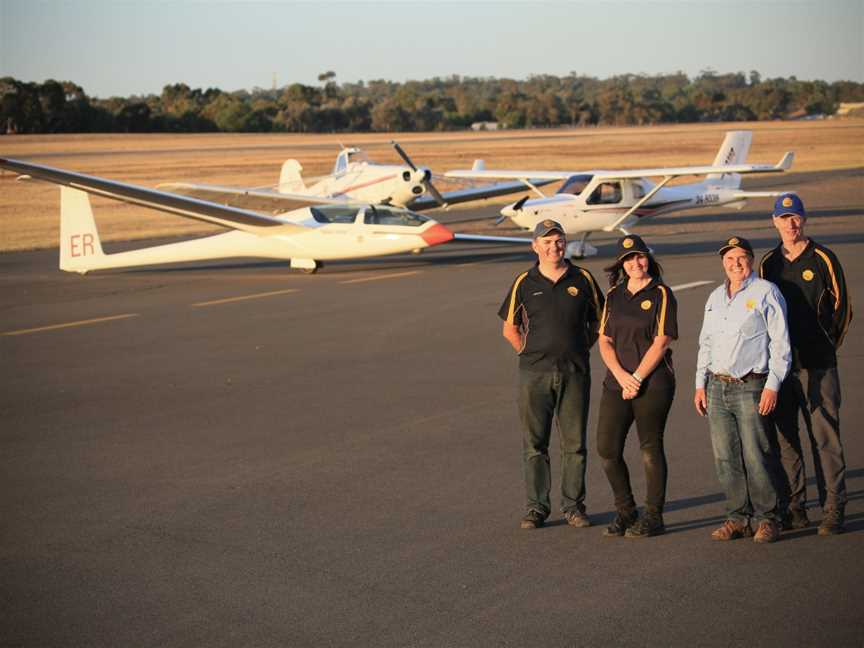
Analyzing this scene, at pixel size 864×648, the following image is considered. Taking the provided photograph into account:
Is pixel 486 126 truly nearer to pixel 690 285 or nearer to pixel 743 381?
pixel 690 285

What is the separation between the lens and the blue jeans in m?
6.20

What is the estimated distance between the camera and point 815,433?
648 centimetres

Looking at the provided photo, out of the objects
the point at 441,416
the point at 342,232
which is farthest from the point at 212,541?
the point at 342,232

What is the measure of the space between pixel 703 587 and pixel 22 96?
108503 mm

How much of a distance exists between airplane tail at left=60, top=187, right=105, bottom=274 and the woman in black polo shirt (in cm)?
1610

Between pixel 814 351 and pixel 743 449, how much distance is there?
72 centimetres

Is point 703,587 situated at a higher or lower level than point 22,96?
lower

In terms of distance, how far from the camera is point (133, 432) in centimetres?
966

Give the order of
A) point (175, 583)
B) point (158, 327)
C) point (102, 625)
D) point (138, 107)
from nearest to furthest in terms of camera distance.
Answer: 1. point (102, 625)
2. point (175, 583)
3. point (158, 327)
4. point (138, 107)

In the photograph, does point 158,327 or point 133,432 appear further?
point 158,327

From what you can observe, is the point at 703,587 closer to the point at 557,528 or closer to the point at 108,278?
the point at 557,528

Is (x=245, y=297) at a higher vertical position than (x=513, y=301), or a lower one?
lower

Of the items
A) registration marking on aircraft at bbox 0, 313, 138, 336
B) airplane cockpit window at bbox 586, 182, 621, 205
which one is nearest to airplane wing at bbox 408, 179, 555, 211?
→ airplane cockpit window at bbox 586, 182, 621, 205

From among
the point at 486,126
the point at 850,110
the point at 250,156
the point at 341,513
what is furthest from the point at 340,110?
the point at 341,513
